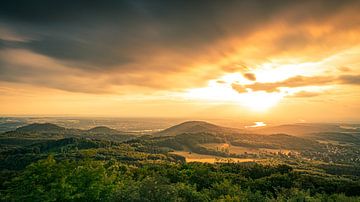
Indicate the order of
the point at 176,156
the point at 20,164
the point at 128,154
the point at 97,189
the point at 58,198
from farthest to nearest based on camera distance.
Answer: the point at 176,156 → the point at 128,154 → the point at 20,164 → the point at 97,189 → the point at 58,198

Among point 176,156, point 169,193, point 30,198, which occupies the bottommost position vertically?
point 176,156

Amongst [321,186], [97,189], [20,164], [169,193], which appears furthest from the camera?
[20,164]

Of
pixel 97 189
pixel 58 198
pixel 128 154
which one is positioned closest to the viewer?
pixel 58 198

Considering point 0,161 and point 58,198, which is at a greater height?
point 58,198

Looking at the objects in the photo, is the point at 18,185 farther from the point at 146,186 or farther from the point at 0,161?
the point at 0,161

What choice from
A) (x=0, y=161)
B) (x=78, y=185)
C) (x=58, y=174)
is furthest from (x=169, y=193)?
(x=0, y=161)

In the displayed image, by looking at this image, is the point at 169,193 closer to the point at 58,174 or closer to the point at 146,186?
the point at 146,186

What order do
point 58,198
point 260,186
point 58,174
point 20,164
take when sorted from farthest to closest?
point 20,164
point 260,186
point 58,174
point 58,198

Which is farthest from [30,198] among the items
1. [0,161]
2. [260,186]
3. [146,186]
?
[0,161]

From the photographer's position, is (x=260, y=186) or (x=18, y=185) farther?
(x=260, y=186)
